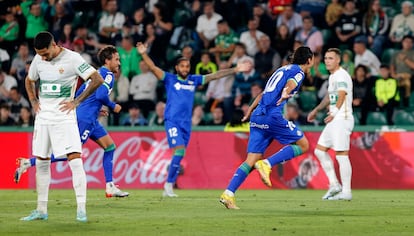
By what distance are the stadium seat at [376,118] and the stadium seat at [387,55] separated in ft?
5.46

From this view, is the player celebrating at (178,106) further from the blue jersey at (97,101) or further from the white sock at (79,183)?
the white sock at (79,183)

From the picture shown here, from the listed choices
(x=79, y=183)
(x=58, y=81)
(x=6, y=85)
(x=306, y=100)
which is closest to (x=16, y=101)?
(x=6, y=85)

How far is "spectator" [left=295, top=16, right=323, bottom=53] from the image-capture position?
83.8 ft

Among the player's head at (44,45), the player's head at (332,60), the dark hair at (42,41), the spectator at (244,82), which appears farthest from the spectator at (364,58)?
the dark hair at (42,41)

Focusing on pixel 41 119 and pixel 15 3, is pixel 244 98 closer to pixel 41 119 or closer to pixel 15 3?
pixel 15 3

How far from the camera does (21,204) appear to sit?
16.3 metres

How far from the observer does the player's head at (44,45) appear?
1227cm

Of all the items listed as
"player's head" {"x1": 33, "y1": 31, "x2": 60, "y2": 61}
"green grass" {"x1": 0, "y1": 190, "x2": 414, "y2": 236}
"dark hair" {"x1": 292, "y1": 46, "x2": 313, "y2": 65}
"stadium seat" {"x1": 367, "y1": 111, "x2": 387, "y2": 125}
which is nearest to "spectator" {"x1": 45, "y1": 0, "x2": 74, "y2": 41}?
"stadium seat" {"x1": 367, "y1": 111, "x2": 387, "y2": 125}

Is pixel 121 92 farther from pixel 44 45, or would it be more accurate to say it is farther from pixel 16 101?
pixel 44 45

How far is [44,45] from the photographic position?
40.3 ft

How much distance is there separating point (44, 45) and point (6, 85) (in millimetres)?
15186

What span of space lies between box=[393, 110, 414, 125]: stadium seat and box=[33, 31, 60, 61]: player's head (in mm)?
13724

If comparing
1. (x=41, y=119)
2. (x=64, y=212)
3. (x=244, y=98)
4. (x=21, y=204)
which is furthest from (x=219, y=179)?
(x=41, y=119)

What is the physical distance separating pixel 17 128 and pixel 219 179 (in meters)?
4.98
